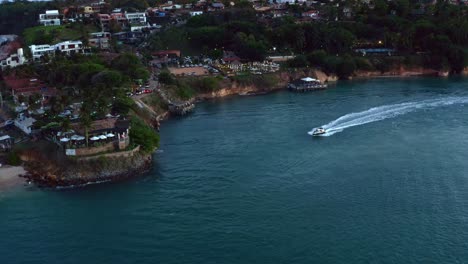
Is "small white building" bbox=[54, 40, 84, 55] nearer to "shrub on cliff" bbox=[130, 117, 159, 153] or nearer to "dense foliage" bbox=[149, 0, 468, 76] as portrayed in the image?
"dense foliage" bbox=[149, 0, 468, 76]

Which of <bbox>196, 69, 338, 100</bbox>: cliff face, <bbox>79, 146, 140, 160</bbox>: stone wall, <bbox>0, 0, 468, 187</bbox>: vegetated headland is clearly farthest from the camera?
Answer: <bbox>196, 69, 338, 100</bbox>: cliff face

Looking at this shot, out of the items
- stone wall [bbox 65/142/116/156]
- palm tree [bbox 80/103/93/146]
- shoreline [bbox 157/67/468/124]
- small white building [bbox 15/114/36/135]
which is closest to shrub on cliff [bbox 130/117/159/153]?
stone wall [bbox 65/142/116/156]

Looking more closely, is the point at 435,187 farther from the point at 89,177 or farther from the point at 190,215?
the point at 89,177

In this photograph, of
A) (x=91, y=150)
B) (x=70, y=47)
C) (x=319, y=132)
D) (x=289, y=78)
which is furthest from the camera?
(x=70, y=47)

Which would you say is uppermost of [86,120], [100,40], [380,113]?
[100,40]

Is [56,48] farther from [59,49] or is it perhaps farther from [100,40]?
[100,40]

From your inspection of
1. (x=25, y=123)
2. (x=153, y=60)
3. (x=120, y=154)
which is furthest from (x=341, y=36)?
(x=25, y=123)

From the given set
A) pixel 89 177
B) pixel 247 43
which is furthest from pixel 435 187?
pixel 247 43
